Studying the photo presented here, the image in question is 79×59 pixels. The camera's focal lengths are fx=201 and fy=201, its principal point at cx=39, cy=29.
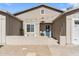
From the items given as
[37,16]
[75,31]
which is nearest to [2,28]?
[75,31]

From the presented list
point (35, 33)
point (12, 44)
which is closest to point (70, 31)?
point (12, 44)

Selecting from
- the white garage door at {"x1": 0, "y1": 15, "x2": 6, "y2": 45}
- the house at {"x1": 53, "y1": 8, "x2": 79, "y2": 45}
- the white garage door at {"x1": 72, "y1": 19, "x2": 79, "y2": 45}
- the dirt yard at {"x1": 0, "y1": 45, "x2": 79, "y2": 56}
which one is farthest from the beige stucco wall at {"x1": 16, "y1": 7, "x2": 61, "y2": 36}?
the dirt yard at {"x1": 0, "y1": 45, "x2": 79, "y2": 56}

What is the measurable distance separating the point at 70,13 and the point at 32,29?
11.0 m

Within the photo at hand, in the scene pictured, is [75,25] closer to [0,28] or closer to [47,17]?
[0,28]

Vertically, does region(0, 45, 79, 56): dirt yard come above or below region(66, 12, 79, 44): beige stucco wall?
below

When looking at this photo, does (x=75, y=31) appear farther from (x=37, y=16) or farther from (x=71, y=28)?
(x=37, y=16)

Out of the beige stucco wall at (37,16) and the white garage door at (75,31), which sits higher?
the beige stucco wall at (37,16)

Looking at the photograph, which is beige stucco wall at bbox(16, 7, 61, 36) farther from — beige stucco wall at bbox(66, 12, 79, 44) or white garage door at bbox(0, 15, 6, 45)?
beige stucco wall at bbox(66, 12, 79, 44)

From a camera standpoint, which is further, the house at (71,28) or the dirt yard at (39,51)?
the house at (71,28)

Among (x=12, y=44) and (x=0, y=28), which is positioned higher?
(x=0, y=28)

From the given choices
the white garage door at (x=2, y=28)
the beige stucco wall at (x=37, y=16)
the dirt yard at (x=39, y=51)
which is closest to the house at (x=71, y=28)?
the dirt yard at (x=39, y=51)

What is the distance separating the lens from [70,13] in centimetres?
1933

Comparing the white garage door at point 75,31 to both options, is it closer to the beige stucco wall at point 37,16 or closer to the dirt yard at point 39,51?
the dirt yard at point 39,51

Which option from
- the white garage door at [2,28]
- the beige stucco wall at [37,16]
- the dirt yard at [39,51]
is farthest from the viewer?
the beige stucco wall at [37,16]
